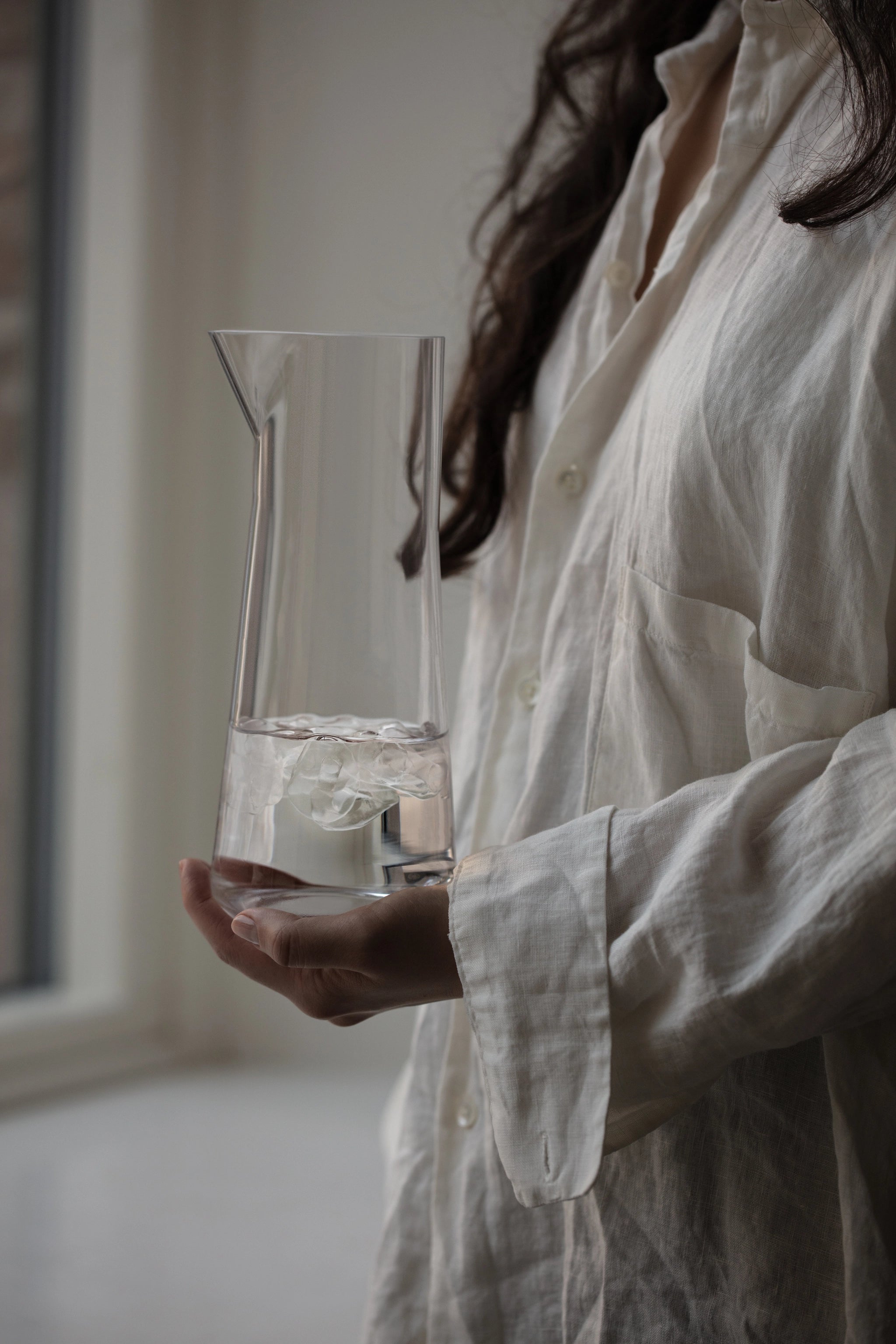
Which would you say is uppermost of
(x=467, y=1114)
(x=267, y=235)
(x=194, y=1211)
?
(x=267, y=235)

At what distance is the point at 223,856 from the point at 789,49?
443 millimetres

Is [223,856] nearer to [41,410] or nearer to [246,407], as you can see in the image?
[246,407]

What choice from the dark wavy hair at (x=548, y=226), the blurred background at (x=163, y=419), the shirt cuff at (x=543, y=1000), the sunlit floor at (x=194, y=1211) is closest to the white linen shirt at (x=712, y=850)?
the shirt cuff at (x=543, y=1000)

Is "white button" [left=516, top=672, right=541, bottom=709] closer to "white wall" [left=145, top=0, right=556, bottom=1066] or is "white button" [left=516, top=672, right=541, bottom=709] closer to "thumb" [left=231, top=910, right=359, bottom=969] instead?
"thumb" [left=231, top=910, right=359, bottom=969]

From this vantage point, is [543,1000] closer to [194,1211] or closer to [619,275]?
[619,275]

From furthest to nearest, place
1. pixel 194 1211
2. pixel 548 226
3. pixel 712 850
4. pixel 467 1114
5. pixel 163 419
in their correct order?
pixel 163 419 < pixel 194 1211 < pixel 548 226 < pixel 467 1114 < pixel 712 850

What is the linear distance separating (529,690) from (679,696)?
0.39 ft

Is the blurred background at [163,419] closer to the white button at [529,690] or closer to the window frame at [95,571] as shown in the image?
the window frame at [95,571]

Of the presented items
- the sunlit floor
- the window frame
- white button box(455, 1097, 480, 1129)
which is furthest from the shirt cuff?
the window frame

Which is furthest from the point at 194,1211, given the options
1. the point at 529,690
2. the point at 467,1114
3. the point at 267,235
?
the point at 267,235

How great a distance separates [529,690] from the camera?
1.88ft

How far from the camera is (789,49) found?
1.66ft

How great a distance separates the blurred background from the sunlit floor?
10mm

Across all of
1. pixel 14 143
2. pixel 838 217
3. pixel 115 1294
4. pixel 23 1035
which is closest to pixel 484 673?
pixel 838 217
